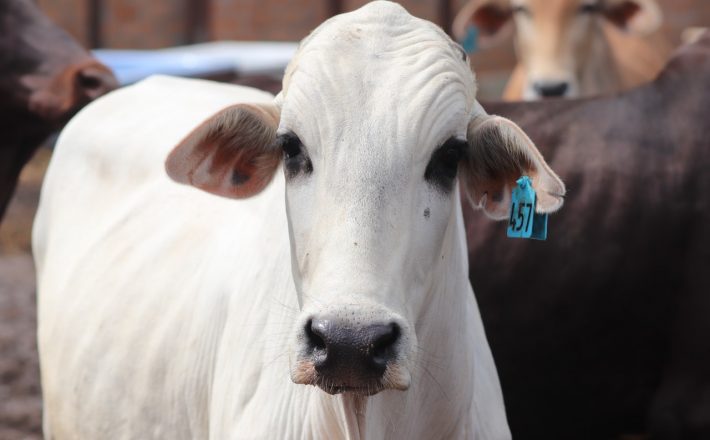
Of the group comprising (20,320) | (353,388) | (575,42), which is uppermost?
(353,388)

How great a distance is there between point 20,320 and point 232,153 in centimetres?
410

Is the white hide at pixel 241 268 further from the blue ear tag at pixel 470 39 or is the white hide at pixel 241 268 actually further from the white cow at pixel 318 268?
the blue ear tag at pixel 470 39

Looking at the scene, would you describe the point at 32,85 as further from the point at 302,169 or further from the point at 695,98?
the point at 302,169

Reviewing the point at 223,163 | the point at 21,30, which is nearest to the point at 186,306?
the point at 223,163

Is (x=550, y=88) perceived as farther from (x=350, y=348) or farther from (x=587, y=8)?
(x=350, y=348)

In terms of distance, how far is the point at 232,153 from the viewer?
9.63 ft

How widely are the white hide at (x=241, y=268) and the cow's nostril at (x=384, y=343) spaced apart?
0.07m

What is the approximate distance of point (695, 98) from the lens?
453cm

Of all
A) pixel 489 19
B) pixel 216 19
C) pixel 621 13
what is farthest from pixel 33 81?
pixel 216 19

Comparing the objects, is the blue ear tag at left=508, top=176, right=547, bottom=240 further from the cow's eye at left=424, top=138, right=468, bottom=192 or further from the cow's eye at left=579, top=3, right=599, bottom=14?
the cow's eye at left=579, top=3, right=599, bottom=14

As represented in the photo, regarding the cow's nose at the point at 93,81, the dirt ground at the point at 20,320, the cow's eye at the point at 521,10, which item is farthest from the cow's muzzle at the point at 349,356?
the cow's eye at the point at 521,10

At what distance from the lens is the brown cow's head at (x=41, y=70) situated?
17.3 ft

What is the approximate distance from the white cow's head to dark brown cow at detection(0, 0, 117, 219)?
8.07ft

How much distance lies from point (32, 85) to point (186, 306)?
227 cm
